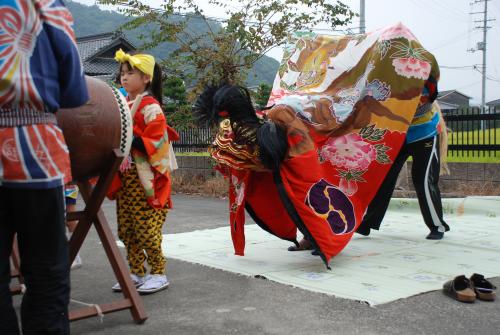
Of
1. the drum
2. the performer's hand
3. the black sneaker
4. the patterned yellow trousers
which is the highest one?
the drum

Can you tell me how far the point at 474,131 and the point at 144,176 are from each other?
630 cm

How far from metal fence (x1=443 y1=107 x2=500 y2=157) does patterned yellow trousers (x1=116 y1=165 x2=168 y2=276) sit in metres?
5.97

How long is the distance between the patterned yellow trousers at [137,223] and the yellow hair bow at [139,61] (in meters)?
0.58

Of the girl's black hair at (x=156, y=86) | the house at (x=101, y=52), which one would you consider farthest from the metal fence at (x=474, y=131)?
the house at (x=101, y=52)

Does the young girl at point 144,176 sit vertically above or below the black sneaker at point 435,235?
above

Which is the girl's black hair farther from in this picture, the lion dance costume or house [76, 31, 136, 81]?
house [76, 31, 136, 81]

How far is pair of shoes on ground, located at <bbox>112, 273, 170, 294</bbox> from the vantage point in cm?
337

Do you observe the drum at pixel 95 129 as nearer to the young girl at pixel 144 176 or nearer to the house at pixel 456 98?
the young girl at pixel 144 176

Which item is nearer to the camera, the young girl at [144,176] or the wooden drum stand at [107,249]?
the wooden drum stand at [107,249]

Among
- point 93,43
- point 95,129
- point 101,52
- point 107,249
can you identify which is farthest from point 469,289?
point 93,43

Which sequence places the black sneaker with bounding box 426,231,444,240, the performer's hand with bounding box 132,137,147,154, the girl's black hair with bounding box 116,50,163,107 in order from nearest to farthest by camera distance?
the performer's hand with bounding box 132,137,147,154
the girl's black hair with bounding box 116,50,163,107
the black sneaker with bounding box 426,231,444,240

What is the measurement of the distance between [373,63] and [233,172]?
1366mm

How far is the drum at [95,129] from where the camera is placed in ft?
8.23

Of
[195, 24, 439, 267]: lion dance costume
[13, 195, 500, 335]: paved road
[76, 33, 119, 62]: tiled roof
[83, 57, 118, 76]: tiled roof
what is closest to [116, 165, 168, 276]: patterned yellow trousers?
[13, 195, 500, 335]: paved road
